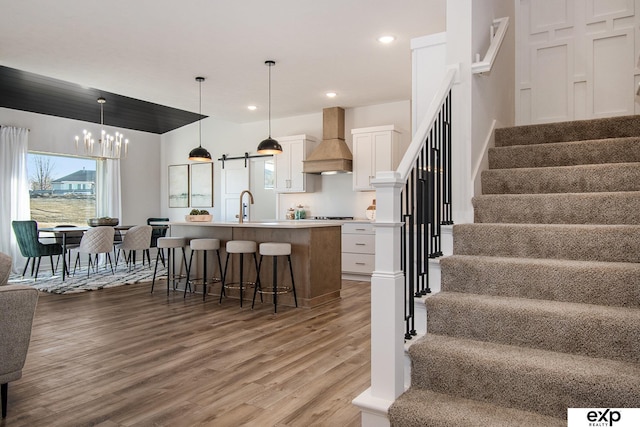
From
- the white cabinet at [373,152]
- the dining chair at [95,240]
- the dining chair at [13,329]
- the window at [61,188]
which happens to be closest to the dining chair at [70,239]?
the dining chair at [95,240]

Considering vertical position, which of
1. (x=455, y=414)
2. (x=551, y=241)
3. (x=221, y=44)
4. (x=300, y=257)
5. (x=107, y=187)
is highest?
(x=221, y=44)

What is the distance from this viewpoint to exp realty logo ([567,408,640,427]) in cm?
162

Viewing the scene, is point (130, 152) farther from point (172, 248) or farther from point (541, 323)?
point (541, 323)

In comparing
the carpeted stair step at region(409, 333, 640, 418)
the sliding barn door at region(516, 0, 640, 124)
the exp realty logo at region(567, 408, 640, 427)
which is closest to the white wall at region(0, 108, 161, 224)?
the sliding barn door at region(516, 0, 640, 124)

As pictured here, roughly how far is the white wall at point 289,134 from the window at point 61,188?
6.07 feet

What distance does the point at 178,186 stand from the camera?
10.5 metres

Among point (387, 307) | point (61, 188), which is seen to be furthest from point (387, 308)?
point (61, 188)

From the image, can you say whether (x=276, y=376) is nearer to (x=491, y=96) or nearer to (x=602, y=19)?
(x=491, y=96)

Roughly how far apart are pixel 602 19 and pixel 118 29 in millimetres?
4920

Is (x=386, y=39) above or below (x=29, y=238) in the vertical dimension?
above

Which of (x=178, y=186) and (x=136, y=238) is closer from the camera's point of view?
(x=136, y=238)

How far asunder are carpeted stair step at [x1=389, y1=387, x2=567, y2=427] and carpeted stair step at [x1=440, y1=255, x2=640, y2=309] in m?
0.66

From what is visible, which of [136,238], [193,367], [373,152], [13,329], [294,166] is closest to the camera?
[13,329]

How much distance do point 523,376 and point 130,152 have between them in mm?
10073
